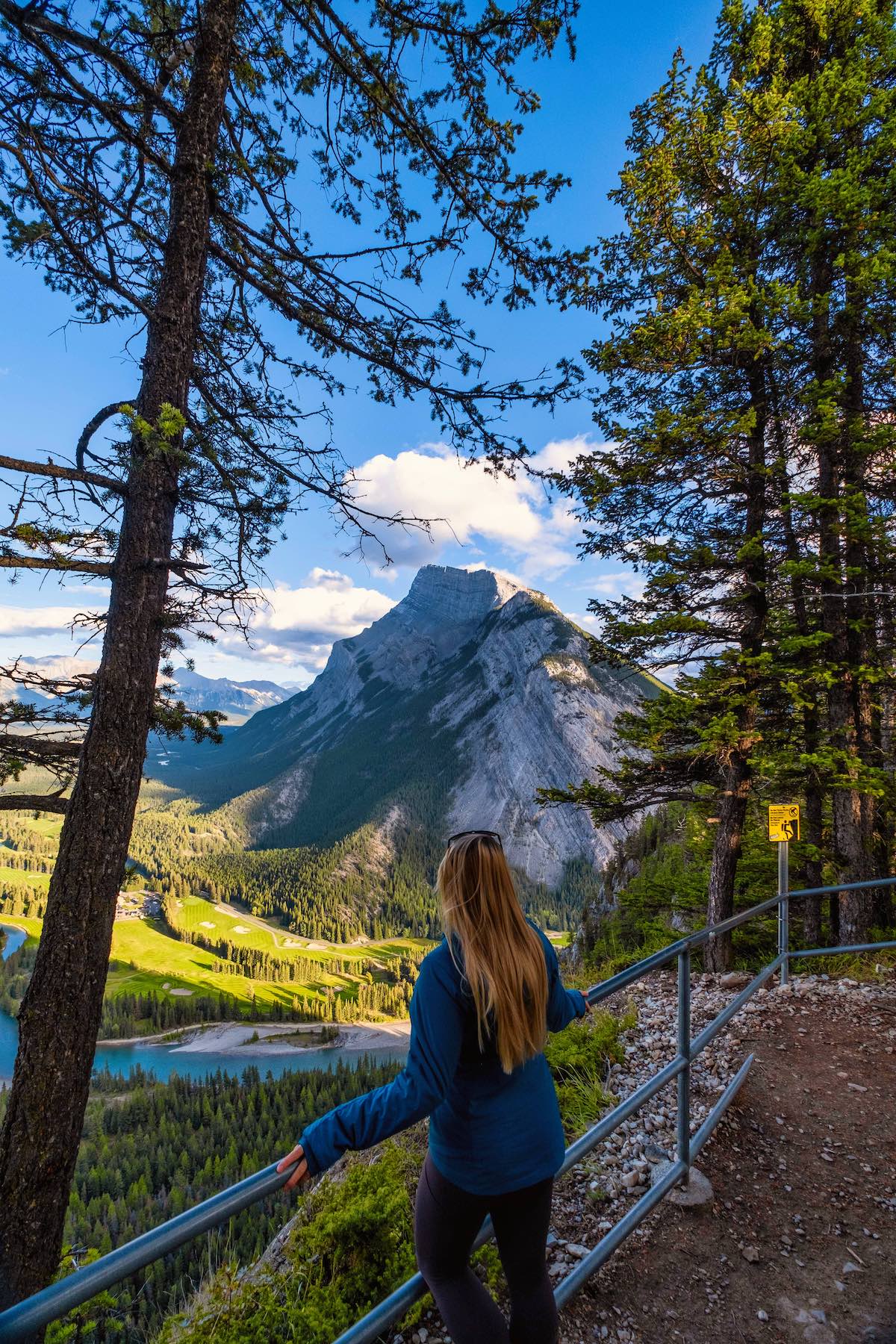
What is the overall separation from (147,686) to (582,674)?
16024 centimetres

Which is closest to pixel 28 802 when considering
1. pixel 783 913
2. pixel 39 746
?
pixel 39 746

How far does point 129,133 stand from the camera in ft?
14.0

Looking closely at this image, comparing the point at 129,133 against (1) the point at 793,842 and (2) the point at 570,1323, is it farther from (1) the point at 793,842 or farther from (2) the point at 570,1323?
(1) the point at 793,842

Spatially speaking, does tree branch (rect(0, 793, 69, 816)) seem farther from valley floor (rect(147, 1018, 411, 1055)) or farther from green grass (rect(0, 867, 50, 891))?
green grass (rect(0, 867, 50, 891))

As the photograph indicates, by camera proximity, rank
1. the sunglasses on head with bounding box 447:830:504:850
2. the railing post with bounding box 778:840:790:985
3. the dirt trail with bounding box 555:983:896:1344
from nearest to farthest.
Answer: the sunglasses on head with bounding box 447:830:504:850 → the dirt trail with bounding box 555:983:896:1344 → the railing post with bounding box 778:840:790:985

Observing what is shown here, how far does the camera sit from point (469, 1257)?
1.97 meters

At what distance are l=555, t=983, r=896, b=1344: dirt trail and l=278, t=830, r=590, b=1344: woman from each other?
141 cm

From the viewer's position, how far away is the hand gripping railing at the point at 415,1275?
1187 millimetres

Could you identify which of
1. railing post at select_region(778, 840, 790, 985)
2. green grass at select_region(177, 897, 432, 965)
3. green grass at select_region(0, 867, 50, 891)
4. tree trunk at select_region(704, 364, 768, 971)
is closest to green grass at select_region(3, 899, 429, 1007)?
green grass at select_region(177, 897, 432, 965)

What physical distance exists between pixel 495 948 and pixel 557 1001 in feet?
1.69

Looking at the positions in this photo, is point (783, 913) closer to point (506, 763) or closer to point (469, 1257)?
point (469, 1257)

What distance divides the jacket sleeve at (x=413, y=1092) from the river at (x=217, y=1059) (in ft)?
317

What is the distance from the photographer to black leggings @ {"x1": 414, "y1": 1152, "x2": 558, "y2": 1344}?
1933mm

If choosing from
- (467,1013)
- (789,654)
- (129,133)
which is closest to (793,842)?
(789,654)
